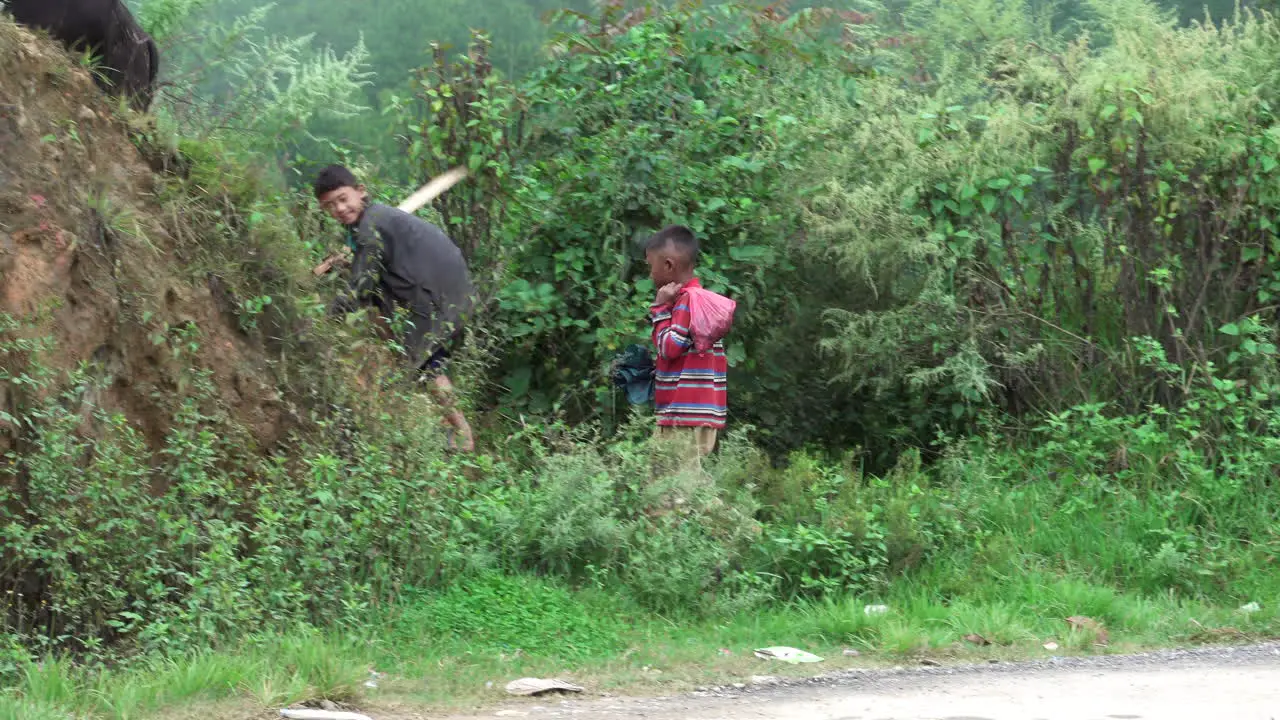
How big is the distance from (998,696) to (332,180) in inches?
192

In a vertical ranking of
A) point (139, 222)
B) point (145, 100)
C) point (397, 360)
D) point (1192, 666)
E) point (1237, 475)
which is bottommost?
point (1192, 666)

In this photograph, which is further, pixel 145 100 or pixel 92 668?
pixel 145 100

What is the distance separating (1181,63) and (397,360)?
516 centimetres

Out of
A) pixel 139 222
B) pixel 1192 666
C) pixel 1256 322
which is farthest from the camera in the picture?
pixel 1256 322

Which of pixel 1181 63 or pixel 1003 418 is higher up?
pixel 1181 63

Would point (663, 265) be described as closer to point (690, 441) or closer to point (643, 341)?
point (643, 341)

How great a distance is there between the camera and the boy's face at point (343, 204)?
27.3 feet

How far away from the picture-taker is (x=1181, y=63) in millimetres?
8898

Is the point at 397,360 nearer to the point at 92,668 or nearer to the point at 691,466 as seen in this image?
the point at 691,466

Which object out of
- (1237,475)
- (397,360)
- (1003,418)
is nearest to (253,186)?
(397,360)

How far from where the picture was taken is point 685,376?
788 centimetres

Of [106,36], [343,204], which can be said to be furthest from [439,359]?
[106,36]

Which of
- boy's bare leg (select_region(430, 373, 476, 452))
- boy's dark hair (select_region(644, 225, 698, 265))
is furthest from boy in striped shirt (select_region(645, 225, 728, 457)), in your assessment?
boy's bare leg (select_region(430, 373, 476, 452))

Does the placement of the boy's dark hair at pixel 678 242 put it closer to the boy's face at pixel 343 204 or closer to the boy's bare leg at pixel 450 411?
the boy's bare leg at pixel 450 411
